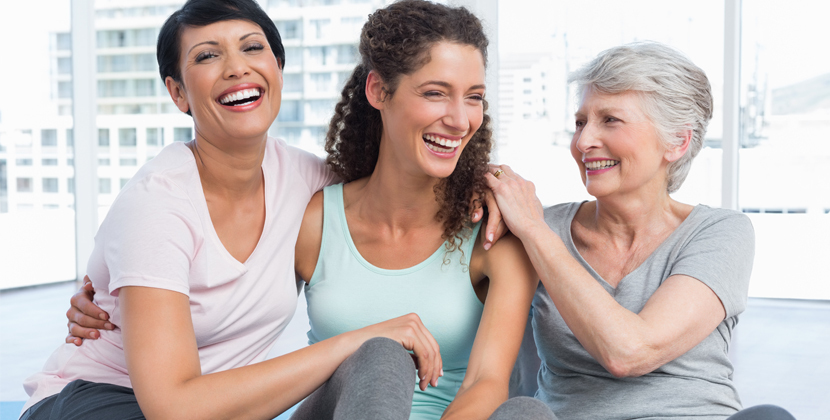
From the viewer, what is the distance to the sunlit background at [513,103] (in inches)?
194

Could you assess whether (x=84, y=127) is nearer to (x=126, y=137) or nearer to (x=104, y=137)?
(x=104, y=137)

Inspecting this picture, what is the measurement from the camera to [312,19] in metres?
5.98

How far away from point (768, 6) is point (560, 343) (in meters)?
4.32

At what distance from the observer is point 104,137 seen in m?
5.64

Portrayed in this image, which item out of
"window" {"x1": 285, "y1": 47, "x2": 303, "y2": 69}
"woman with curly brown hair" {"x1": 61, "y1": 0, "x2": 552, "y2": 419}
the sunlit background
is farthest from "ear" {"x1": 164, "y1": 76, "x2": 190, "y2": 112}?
"window" {"x1": 285, "y1": 47, "x2": 303, "y2": 69}

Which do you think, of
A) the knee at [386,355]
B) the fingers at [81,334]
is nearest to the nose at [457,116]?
the knee at [386,355]

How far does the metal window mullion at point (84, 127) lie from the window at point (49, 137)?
157 millimetres

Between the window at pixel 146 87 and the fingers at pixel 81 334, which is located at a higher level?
the window at pixel 146 87

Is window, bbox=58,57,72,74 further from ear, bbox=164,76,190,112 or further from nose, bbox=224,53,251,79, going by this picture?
nose, bbox=224,53,251,79

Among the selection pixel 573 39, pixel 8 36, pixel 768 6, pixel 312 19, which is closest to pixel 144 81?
pixel 8 36

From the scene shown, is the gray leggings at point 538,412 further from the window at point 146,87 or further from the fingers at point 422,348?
the window at point 146,87

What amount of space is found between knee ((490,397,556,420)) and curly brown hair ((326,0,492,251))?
51 centimetres

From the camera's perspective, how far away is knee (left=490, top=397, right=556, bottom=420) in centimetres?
110

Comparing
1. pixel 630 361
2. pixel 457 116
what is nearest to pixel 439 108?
pixel 457 116
